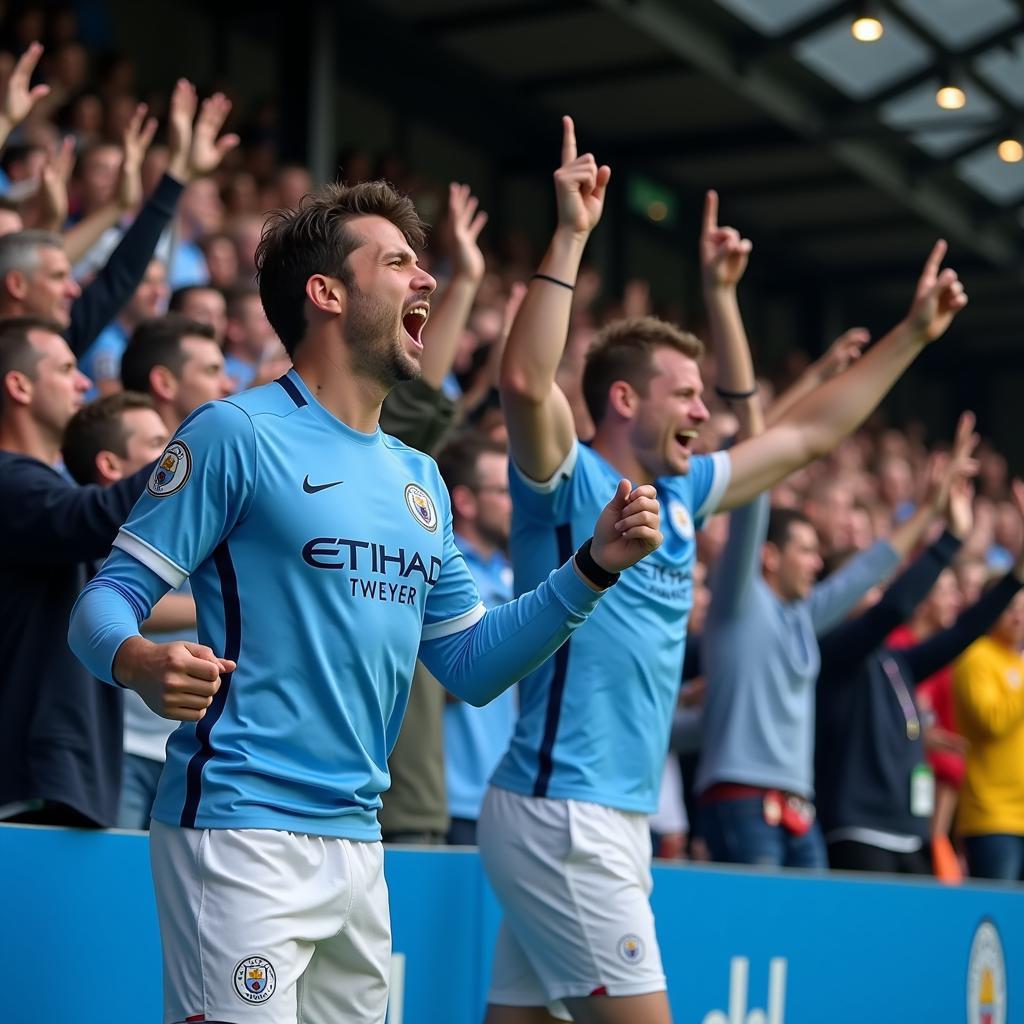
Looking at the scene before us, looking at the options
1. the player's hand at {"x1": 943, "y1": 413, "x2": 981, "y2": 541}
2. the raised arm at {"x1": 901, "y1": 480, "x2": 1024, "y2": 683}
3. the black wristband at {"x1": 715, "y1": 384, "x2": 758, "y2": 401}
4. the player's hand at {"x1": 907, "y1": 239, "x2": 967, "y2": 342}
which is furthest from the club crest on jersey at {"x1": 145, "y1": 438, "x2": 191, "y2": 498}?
the raised arm at {"x1": 901, "y1": 480, "x2": 1024, "y2": 683}

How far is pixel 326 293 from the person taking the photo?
3156 millimetres

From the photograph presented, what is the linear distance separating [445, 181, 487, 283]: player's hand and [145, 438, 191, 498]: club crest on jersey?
7.69ft

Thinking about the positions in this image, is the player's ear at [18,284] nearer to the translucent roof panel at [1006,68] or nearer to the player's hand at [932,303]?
the player's hand at [932,303]

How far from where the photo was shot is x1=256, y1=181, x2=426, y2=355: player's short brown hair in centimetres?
→ 317

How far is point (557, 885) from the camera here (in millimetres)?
4121

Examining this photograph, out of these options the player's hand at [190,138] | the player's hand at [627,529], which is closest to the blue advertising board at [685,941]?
the player's hand at [627,529]

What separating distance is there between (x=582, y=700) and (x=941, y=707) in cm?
508

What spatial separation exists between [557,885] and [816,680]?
322cm

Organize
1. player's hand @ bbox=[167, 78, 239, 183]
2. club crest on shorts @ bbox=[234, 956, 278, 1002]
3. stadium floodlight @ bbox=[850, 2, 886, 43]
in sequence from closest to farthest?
club crest on shorts @ bbox=[234, 956, 278, 1002] → player's hand @ bbox=[167, 78, 239, 183] → stadium floodlight @ bbox=[850, 2, 886, 43]

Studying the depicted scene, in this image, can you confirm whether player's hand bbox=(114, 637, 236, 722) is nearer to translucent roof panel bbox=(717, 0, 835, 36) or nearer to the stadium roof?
the stadium roof

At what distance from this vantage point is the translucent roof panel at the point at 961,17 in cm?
1190

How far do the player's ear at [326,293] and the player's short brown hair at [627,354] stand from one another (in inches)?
61.7

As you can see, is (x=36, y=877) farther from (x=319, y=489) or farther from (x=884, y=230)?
(x=884, y=230)

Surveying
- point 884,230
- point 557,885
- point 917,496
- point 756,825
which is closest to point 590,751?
point 557,885
